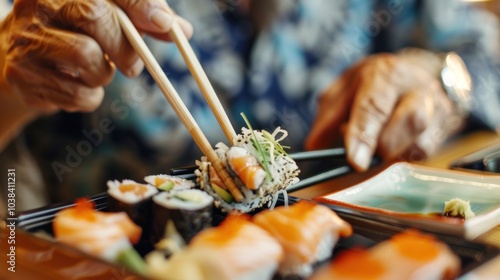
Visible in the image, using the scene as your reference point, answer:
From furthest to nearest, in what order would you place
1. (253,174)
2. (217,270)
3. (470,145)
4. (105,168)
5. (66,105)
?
1. (470,145)
2. (105,168)
3. (66,105)
4. (253,174)
5. (217,270)

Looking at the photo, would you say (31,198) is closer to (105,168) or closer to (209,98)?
(105,168)

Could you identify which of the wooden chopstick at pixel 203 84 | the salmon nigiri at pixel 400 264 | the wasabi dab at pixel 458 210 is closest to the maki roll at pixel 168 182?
the wooden chopstick at pixel 203 84

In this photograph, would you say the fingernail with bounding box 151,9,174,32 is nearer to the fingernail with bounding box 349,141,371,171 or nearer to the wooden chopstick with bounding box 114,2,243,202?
the wooden chopstick with bounding box 114,2,243,202

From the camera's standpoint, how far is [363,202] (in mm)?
1100

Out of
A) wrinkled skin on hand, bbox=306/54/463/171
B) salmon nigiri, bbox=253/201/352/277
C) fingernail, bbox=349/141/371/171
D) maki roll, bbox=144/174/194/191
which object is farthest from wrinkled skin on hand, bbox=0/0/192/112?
wrinkled skin on hand, bbox=306/54/463/171

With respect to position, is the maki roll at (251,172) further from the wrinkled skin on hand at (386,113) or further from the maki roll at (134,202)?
the wrinkled skin on hand at (386,113)

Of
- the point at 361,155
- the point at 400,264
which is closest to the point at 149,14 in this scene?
the point at 400,264

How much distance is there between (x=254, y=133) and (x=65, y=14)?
1.47 feet

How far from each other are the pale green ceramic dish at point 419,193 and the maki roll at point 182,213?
281 millimetres

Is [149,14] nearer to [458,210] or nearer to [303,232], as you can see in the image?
[303,232]

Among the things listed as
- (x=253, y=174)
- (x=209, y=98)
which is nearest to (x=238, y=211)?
(x=253, y=174)

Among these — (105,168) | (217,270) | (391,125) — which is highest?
(217,270)

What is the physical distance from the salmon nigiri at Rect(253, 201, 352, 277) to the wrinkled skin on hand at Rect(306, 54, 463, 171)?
25.6 inches

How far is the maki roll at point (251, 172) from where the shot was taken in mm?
886
